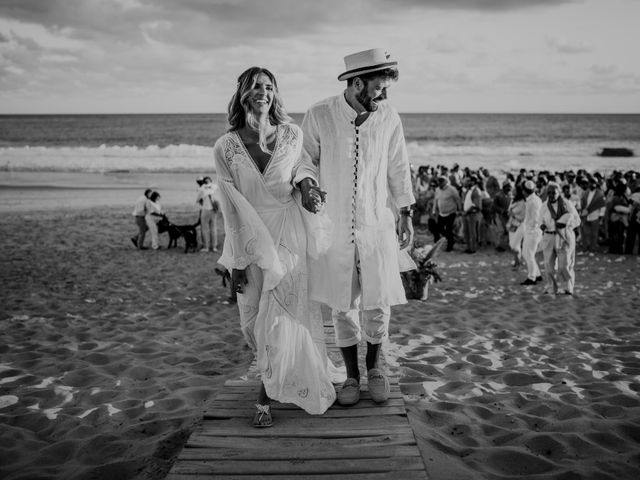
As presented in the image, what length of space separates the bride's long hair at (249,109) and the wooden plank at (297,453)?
170 cm

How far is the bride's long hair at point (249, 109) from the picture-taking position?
3076 millimetres

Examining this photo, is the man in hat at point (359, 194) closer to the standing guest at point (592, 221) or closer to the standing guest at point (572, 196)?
the standing guest at point (592, 221)

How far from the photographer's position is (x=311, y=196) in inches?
120

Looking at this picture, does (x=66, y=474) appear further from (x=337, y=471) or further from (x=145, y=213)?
(x=145, y=213)

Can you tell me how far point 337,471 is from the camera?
2.64 metres

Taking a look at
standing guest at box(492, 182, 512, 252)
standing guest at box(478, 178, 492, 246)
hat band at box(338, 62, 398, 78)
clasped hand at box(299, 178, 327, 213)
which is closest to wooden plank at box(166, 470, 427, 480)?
clasped hand at box(299, 178, 327, 213)

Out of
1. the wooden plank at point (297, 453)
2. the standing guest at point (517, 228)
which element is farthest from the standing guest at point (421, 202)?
the wooden plank at point (297, 453)

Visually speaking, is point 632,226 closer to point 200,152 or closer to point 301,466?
point 301,466

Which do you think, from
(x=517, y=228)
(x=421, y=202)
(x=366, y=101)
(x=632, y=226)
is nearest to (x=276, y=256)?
(x=366, y=101)

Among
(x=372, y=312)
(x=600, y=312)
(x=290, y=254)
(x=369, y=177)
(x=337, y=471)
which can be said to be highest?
(x=369, y=177)

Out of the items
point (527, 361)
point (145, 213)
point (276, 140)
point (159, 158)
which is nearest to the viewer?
point (276, 140)

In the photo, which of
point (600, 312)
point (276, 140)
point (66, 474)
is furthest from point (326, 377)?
point (600, 312)

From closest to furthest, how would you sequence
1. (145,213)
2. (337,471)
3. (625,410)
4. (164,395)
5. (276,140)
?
(337,471) < (276,140) < (625,410) < (164,395) < (145,213)

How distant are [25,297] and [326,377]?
246 inches
